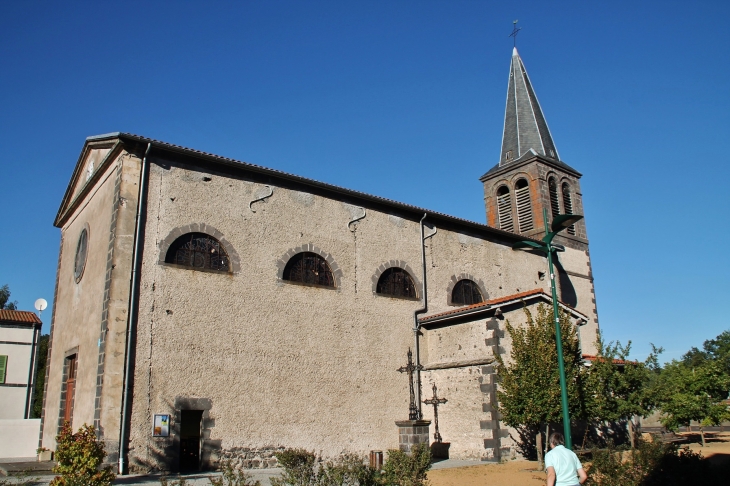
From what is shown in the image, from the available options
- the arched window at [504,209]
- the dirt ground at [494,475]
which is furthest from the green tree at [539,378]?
the arched window at [504,209]

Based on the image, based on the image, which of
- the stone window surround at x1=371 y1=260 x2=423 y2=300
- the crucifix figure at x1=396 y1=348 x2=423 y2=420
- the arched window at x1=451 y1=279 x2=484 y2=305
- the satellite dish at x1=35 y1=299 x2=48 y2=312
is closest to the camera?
the crucifix figure at x1=396 y1=348 x2=423 y2=420

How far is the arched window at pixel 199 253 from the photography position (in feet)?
44.2

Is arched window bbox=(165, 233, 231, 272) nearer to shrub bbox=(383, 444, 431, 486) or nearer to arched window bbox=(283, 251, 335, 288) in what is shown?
arched window bbox=(283, 251, 335, 288)

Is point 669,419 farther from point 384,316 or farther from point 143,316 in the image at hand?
point 143,316

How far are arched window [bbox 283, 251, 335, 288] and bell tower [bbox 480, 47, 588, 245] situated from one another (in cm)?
1107

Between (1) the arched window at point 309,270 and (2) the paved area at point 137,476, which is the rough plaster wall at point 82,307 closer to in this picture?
(2) the paved area at point 137,476

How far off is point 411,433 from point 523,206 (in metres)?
13.4

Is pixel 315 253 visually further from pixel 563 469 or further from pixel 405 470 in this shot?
pixel 563 469

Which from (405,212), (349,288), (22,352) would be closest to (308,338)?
(349,288)

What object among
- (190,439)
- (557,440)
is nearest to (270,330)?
(190,439)

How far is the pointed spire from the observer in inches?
1025

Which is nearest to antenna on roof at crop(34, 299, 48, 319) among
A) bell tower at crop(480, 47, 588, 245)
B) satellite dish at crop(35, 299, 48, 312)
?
satellite dish at crop(35, 299, 48, 312)

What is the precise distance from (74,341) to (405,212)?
32.1 feet

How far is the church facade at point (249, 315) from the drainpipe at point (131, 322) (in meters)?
0.04
